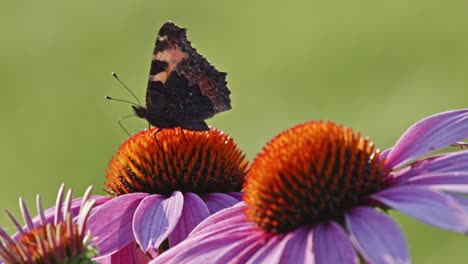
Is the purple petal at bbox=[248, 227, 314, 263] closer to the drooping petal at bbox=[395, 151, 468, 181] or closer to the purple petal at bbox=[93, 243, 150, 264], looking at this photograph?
the drooping petal at bbox=[395, 151, 468, 181]

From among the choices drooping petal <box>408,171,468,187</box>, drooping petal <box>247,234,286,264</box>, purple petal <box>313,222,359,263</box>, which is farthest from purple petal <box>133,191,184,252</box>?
drooping petal <box>408,171,468,187</box>

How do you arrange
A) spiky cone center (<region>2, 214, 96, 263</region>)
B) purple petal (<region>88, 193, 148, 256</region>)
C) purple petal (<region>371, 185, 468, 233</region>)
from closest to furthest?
purple petal (<region>371, 185, 468, 233</region>) < spiky cone center (<region>2, 214, 96, 263</region>) < purple petal (<region>88, 193, 148, 256</region>)

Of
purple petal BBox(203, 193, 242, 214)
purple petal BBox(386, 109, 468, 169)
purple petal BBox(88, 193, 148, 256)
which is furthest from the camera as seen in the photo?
purple petal BBox(203, 193, 242, 214)

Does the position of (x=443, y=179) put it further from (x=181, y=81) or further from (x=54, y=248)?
(x=181, y=81)

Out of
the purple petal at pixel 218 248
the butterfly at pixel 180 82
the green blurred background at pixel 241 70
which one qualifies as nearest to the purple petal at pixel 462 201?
the purple petal at pixel 218 248

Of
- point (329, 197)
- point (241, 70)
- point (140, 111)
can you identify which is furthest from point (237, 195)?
point (241, 70)

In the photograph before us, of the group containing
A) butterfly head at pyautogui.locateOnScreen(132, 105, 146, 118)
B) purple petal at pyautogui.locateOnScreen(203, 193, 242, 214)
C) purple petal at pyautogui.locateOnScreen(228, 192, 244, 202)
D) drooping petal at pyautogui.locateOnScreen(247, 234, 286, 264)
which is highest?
butterfly head at pyautogui.locateOnScreen(132, 105, 146, 118)

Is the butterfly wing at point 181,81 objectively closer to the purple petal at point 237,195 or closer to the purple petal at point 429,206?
the purple petal at point 237,195
